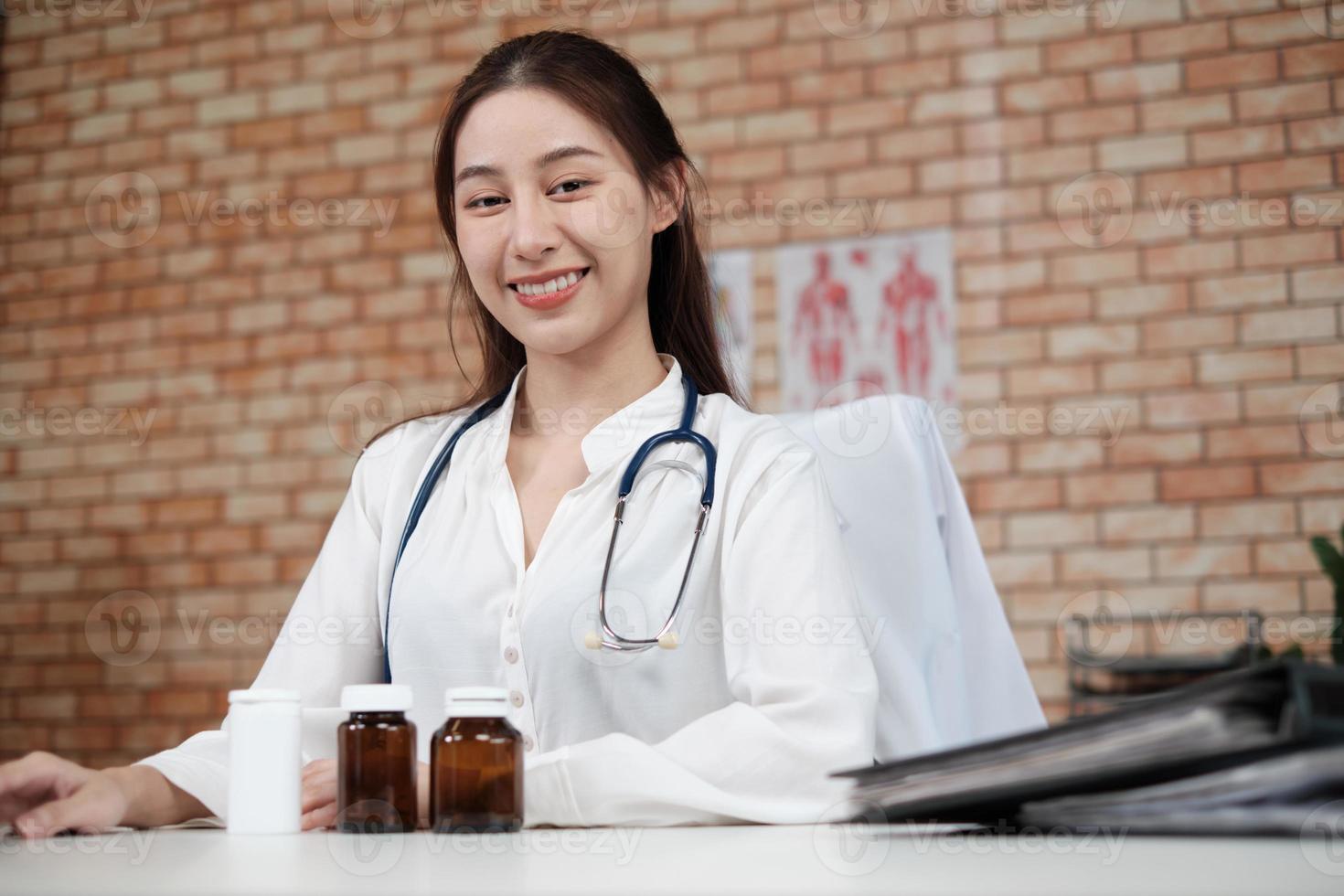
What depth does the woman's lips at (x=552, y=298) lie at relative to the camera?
1.63 m

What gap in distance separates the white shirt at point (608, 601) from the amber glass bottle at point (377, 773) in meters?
0.27

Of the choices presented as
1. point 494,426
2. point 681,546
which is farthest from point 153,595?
point 681,546

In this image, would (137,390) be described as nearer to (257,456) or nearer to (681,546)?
(257,456)

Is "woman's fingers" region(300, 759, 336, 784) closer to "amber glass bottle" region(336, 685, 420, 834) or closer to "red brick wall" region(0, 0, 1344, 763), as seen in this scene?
"amber glass bottle" region(336, 685, 420, 834)

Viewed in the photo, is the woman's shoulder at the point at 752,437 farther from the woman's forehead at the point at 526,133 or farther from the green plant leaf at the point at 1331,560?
the green plant leaf at the point at 1331,560

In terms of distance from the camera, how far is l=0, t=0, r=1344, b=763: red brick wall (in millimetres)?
3574

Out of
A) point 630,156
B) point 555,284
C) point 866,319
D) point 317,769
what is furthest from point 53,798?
point 866,319

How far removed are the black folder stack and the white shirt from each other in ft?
1.45

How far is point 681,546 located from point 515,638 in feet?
0.71

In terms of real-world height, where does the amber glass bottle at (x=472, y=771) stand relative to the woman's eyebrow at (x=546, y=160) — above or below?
below

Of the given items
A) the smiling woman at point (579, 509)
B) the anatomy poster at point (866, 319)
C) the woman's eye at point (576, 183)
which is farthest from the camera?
the anatomy poster at point (866, 319)

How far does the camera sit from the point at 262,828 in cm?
101

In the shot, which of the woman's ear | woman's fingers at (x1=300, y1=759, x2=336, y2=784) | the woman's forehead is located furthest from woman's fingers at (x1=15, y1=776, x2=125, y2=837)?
the woman's ear

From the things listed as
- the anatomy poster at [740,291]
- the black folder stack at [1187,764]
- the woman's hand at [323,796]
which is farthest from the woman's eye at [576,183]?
the anatomy poster at [740,291]
